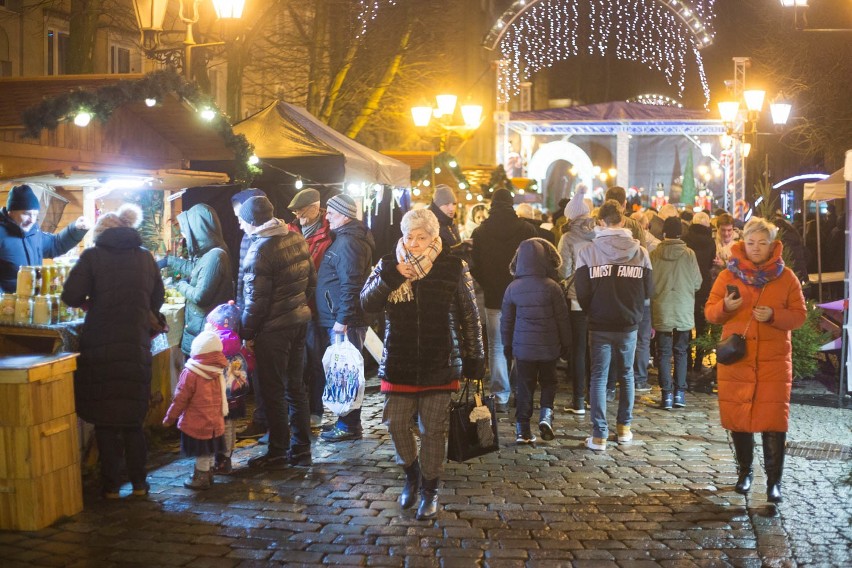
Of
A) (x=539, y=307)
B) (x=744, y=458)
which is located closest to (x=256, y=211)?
(x=539, y=307)

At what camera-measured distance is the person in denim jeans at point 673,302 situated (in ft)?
34.0

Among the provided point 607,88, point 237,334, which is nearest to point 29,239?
point 237,334

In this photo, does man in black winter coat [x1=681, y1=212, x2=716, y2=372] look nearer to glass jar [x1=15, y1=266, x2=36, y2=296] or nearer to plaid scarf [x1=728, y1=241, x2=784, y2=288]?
plaid scarf [x1=728, y1=241, x2=784, y2=288]

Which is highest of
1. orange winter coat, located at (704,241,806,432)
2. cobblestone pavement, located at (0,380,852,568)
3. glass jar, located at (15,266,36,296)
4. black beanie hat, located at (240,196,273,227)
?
black beanie hat, located at (240,196,273,227)

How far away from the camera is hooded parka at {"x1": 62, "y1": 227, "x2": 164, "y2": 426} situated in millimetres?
6543

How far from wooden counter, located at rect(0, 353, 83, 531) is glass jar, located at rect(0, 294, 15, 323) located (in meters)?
1.00

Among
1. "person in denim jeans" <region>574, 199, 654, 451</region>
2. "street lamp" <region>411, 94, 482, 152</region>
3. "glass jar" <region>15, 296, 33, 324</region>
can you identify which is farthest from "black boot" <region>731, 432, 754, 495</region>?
"street lamp" <region>411, 94, 482, 152</region>

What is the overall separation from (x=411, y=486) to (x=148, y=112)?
4559 mm

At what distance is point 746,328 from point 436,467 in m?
2.34

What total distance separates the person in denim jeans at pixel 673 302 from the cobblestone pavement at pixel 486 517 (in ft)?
6.83

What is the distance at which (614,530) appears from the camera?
604cm

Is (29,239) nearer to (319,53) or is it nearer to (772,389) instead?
(772,389)

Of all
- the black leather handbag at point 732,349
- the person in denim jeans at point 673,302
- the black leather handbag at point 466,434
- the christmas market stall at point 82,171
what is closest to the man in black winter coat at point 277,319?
the christmas market stall at point 82,171

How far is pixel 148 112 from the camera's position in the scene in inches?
351
